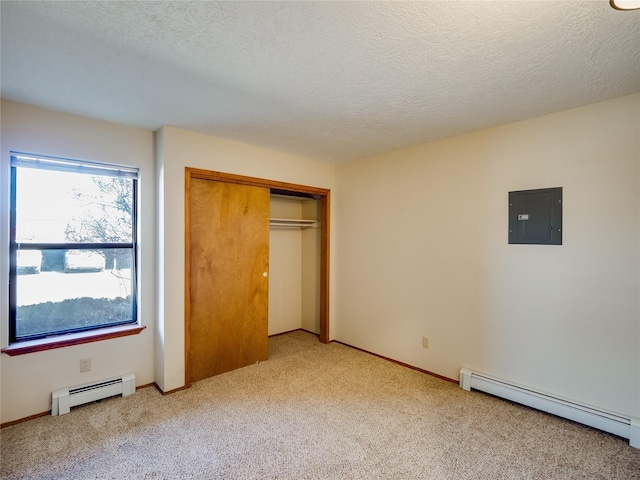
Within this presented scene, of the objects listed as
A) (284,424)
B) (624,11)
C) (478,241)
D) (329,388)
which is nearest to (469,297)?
(478,241)

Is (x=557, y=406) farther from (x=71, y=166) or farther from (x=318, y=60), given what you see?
(x=71, y=166)

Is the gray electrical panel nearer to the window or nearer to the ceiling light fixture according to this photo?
the ceiling light fixture

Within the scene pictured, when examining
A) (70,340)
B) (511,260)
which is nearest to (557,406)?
(511,260)

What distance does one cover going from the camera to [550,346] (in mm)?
2484

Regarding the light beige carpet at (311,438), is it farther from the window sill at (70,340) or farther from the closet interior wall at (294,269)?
the closet interior wall at (294,269)

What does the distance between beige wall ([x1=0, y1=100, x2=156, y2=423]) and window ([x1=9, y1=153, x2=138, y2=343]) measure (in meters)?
0.09

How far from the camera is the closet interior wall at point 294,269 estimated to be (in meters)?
4.53

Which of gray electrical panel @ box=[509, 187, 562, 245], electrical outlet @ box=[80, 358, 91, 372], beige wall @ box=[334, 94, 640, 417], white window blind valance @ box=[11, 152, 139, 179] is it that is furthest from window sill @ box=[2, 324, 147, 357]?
gray electrical panel @ box=[509, 187, 562, 245]

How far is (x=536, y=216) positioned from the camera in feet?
8.37

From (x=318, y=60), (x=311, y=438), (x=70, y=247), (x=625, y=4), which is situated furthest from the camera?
(x=70, y=247)

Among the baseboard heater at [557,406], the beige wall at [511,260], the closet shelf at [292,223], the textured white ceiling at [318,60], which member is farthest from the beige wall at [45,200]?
the baseboard heater at [557,406]

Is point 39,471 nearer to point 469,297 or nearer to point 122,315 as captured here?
point 122,315

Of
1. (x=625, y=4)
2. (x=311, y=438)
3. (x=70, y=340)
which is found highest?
(x=625, y=4)

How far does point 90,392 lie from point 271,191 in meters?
2.69
